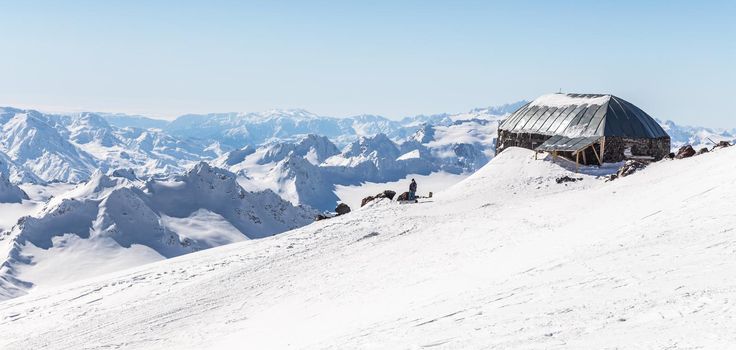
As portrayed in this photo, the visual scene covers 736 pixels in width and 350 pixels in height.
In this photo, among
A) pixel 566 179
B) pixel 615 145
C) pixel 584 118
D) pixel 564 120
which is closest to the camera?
pixel 566 179

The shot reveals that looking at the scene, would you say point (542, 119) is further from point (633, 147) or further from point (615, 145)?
point (633, 147)

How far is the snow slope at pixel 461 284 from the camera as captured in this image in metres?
11.6

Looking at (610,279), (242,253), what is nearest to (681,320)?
(610,279)

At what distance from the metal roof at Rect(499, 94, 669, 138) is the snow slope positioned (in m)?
10.1

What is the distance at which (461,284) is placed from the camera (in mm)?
16719

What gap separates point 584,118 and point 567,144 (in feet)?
16.0

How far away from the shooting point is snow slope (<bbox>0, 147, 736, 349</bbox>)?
38.2ft

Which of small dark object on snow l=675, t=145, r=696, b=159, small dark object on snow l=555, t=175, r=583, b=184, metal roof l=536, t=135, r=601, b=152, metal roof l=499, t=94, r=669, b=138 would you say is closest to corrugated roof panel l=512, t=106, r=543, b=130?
metal roof l=499, t=94, r=669, b=138

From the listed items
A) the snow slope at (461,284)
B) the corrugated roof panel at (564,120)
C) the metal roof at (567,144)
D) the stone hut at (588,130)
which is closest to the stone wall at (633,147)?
the stone hut at (588,130)

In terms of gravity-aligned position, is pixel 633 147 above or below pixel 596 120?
below

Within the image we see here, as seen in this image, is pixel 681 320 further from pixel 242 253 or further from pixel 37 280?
pixel 37 280

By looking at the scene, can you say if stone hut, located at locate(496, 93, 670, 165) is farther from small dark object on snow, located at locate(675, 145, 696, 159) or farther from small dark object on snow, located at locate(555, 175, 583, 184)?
small dark object on snow, located at locate(675, 145, 696, 159)

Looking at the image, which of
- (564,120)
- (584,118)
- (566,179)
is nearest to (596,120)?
(584,118)

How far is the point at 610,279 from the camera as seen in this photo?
547 inches
